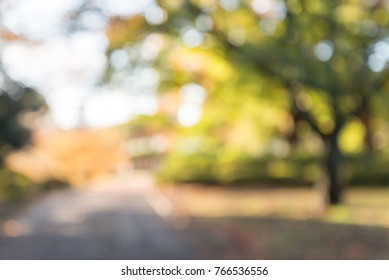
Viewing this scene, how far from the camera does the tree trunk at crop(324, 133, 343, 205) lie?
4812 millimetres

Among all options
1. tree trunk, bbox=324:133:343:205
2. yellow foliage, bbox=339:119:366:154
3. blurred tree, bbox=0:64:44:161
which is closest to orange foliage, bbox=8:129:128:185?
blurred tree, bbox=0:64:44:161

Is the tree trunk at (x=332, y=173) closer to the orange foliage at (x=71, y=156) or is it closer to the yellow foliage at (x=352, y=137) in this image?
the yellow foliage at (x=352, y=137)

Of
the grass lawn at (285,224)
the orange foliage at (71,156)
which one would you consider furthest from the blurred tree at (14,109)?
the grass lawn at (285,224)

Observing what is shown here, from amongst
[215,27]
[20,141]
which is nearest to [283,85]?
[215,27]

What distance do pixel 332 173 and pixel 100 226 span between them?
220 cm

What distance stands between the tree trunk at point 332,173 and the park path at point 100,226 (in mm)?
1522

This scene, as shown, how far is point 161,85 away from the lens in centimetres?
434

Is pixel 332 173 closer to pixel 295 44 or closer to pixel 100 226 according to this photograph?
pixel 295 44

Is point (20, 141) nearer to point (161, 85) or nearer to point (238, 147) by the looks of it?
point (161, 85)

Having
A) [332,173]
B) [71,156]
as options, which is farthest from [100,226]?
[332,173]

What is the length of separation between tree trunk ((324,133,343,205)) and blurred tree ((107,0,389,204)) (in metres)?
0.01

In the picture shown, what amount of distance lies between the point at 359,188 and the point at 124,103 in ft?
9.27

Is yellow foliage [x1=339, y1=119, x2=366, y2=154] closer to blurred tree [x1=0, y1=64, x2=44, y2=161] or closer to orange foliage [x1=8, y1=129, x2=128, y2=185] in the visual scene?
orange foliage [x1=8, y1=129, x2=128, y2=185]

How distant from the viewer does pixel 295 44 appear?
448 centimetres
